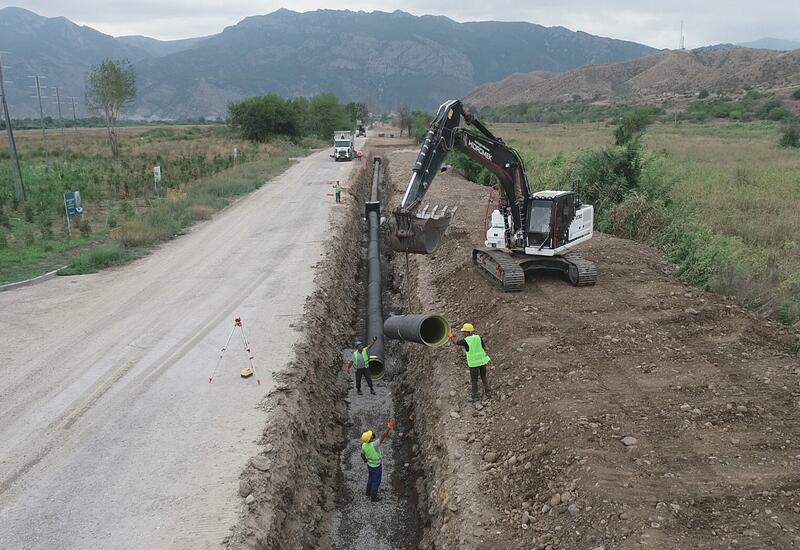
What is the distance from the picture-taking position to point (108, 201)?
32406mm

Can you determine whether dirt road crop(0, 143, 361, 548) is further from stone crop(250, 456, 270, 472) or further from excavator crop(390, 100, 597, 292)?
excavator crop(390, 100, 597, 292)

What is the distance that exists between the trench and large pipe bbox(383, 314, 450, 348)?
6.56 ft

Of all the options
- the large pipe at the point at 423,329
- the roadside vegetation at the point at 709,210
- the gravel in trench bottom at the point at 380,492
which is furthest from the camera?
the roadside vegetation at the point at 709,210

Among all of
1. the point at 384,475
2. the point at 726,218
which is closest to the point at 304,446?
the point at 384,475

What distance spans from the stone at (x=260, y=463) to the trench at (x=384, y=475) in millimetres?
1782

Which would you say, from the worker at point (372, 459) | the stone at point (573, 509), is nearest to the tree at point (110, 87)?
the worker at point (372, 459)

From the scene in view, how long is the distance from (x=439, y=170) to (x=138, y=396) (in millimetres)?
7982

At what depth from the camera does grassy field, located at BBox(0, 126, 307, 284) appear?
21.4 metres

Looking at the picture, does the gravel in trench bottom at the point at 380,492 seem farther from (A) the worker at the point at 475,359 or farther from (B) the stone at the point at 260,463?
(A) the worker at the point at 475,359

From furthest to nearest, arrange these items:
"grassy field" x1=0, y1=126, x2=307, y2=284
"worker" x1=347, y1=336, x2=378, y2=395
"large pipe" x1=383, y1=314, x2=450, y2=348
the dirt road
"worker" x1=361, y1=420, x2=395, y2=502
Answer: "grassy field" x1=0, y1=126, x2=307, y2=284 < "worker" x1=347, y1=336, x2=378, y2=395 < "large pipe" x1=383, y1=314, x2=450, y2=348 < "worker" x1=361, y1=420, x2=395, y2=502 < the dirt road

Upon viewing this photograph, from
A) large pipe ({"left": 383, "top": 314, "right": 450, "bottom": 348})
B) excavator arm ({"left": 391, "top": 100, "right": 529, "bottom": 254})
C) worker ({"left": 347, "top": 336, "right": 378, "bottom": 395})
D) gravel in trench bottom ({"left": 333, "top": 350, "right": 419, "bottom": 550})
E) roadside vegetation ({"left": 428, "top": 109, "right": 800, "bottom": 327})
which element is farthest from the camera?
roadside vegetation ({"left": 428, "top": 109, "right": 800, "bottom": 327})

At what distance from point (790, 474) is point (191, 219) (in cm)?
2477

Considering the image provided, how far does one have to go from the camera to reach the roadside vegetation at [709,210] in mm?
15523

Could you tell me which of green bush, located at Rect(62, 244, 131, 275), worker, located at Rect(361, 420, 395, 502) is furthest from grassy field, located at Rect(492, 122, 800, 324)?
green bush, located at Rect(62, 244, 131, 275)
